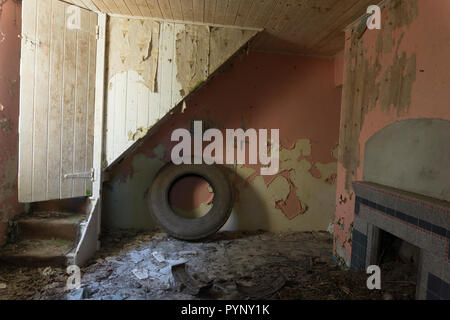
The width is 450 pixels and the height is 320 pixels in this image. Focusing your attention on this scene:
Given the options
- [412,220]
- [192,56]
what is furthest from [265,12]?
[412,220]

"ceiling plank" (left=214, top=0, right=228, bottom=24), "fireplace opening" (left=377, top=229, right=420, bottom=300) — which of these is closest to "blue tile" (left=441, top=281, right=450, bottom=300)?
"fireplace opening" (left=377, top=229, right=420, bottom=300)

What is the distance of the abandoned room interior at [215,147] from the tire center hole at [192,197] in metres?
0.02

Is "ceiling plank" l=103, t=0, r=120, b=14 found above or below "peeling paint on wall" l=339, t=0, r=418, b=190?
above

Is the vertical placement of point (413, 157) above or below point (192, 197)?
above

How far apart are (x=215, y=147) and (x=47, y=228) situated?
2.03m

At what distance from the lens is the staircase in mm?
2578

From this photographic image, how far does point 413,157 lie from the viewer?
2.07 m

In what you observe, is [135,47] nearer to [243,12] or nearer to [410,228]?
[243,12]

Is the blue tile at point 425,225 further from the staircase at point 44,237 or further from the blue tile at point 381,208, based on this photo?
the staircase at point 44,237

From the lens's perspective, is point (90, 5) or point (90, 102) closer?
point (90, 5)

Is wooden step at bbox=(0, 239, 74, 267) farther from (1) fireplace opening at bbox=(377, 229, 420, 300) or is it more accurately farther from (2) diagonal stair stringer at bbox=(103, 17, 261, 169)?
(1) fireplace opening at bbox=(377, 229, 420, 300)

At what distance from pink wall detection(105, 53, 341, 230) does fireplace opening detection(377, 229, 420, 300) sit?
5.31 feet
